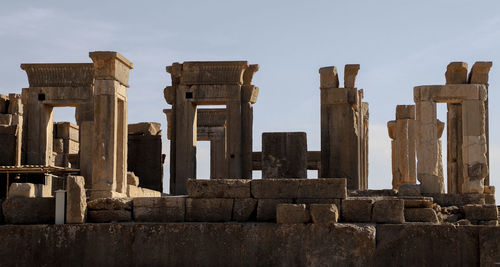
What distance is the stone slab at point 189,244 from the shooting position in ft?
40.8

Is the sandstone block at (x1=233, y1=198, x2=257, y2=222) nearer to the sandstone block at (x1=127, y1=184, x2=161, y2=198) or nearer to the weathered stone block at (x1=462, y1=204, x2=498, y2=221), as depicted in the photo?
the weathered stone block at (x1=462, y1=204, x2=498, y2=221)

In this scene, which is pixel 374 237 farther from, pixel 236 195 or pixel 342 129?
pixel 342 129

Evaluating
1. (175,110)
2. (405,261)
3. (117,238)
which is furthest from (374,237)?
(175,110)

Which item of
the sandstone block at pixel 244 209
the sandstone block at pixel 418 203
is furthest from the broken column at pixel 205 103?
the sandstone block at pixel 418 203

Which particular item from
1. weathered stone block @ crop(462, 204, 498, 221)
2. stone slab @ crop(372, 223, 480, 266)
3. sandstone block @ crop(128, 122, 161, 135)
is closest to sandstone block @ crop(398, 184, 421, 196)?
weathered stone block @ crop(462, 204, 498, 221)

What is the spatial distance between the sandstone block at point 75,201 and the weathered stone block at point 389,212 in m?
4.55

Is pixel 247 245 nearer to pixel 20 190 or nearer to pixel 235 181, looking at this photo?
pixel 235 181

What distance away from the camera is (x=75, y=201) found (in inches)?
517

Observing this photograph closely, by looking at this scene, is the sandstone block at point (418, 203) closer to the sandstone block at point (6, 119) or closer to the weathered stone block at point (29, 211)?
the weathered stone block at point (29, 211)

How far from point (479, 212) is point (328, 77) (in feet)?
24.3

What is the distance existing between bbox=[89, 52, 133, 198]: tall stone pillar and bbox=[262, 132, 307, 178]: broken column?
3.16 m

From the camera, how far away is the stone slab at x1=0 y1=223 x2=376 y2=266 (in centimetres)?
1245

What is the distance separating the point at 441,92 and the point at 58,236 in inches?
373

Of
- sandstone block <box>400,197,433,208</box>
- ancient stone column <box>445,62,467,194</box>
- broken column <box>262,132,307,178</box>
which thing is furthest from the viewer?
ancient stone column <box>445,62,467,194</box>
